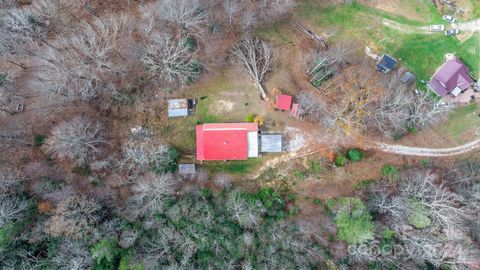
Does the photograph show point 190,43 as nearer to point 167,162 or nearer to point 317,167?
point 167,162

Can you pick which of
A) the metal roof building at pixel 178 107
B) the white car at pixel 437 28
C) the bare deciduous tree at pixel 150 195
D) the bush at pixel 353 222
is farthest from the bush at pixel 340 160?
the white car at pixel 437 28

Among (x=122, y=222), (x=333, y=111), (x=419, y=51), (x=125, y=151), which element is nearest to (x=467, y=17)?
(x=419, y=51)

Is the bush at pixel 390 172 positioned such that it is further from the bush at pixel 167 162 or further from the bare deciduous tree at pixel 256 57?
the bush at pixel 167 162

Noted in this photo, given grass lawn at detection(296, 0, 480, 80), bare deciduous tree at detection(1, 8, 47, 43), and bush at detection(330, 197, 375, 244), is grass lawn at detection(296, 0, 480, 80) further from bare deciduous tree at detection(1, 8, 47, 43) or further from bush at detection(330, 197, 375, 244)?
bare deciduous tree at detection(1, 8, 47, 43)

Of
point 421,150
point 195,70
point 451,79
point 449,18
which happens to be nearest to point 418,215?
point 421,150

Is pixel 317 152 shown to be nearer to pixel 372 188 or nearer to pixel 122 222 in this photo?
pixel 372 188

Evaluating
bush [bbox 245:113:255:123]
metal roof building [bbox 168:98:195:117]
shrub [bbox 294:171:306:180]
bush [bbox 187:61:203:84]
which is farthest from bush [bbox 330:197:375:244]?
bush [bbox 187:61:203:84]
